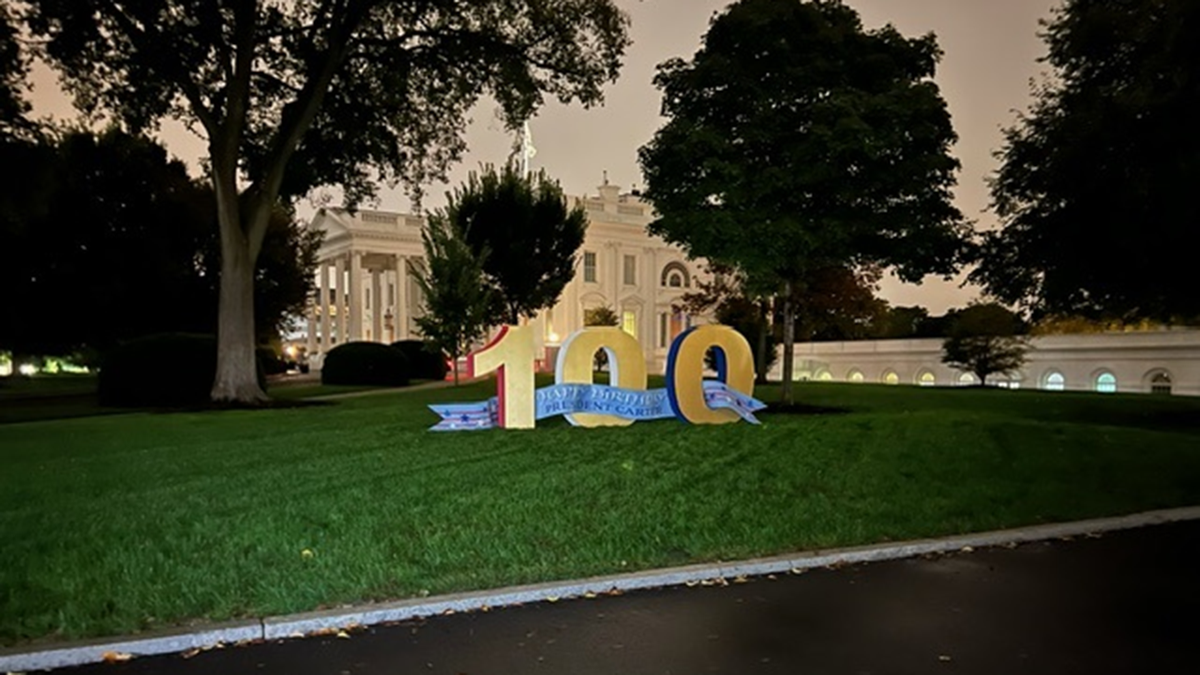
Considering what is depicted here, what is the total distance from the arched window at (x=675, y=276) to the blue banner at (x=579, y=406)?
5933 centimetres

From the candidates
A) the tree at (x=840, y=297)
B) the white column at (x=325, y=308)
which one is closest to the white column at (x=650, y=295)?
the white column at (x=325, y=308)

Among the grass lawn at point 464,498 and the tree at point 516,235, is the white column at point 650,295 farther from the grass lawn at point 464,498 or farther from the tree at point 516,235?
the grass lawn at point 464,498

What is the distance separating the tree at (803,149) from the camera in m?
17.1

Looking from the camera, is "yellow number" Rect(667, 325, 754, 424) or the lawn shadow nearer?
"yellow number" Rect(667, 325, 754, 424)

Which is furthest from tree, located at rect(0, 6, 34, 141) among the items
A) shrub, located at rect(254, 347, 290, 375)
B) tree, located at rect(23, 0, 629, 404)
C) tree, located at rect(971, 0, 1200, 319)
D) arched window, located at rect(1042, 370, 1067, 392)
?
arched window, located at rect(1042, 370, 1067, 392)

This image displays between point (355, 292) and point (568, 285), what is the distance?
17.2 meters

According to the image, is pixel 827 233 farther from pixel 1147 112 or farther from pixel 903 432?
pixel 1147 112

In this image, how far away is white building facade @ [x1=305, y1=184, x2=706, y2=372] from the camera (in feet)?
205

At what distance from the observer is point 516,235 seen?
4088cm

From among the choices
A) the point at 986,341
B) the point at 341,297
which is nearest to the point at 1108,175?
the point at 986,341

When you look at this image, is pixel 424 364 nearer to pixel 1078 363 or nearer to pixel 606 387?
pixel 606 387

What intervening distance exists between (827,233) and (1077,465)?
7.30m

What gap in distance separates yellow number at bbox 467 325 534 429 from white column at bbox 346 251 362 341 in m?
50.3

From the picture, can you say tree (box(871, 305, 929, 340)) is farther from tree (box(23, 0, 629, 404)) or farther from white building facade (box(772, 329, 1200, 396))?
tree (box(23, 0, 629, 404))
